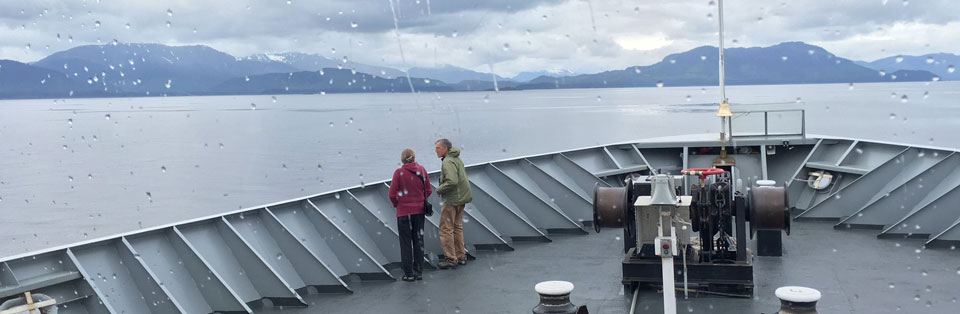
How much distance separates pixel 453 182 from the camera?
8367mm

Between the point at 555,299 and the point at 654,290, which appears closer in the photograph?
the point at 555,299

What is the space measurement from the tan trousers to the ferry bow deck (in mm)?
263

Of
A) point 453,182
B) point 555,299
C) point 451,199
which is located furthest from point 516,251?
point 555,299

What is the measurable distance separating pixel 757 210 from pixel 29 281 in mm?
5817

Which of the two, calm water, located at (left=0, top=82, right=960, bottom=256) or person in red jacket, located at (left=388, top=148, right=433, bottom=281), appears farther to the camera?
calm water, located at (left=0, top=82, right=960, bottom=256)

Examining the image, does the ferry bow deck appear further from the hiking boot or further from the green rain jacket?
the green rain jacket

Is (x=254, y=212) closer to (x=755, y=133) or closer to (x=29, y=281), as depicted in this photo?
(x=29, y=281)

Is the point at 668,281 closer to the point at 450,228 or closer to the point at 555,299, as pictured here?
the point at 555,299

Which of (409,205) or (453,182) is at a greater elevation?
(453,182)

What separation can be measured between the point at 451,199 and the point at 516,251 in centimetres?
144

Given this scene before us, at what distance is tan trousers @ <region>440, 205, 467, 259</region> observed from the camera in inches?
339

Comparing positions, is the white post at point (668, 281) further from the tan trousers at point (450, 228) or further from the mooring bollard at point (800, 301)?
the tan trousers at point (450, 228)

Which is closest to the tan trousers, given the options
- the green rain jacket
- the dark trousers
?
the green rain jacket

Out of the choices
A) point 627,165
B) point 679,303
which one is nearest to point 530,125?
point 627,165
